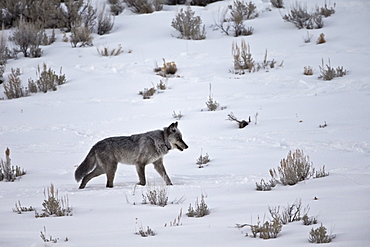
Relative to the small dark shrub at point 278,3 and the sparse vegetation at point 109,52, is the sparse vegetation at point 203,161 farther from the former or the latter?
the small dark shrub at point 278,3

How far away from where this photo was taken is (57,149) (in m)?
11.0

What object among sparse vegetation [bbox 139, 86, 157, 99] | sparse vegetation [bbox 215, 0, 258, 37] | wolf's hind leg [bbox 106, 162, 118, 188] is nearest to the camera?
wolf's hind leg [bbox 106, 162, 118, 188]

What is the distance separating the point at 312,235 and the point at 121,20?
19.5 metres

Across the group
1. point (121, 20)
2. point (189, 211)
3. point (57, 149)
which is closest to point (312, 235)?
point (189, 211)

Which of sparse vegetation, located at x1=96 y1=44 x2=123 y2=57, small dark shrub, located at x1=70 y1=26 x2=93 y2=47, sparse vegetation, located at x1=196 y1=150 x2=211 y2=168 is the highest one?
small dark shrub, located at x1=70 y1=26 x2=93 y2=47

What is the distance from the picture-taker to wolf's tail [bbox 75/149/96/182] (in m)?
7.91

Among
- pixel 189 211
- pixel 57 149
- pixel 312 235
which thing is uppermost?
pixel 312 235

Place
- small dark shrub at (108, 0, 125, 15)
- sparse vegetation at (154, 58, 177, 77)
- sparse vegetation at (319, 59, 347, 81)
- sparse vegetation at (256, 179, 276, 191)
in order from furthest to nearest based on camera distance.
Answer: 1. small dark shrub at (108, 0, 125, 15)
2. sparse vegetation at (154, 58, 177, 77)
3. sparse vegetation at (319, 59, 347, 81)
4. sparse vegetation at (256, 179, 276, 191)

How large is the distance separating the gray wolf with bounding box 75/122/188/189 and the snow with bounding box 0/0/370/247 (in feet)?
→ 1.01

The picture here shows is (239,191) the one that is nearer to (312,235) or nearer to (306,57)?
(312,235)

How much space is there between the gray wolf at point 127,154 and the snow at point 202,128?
0.31m

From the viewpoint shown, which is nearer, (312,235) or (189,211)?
(312,235)

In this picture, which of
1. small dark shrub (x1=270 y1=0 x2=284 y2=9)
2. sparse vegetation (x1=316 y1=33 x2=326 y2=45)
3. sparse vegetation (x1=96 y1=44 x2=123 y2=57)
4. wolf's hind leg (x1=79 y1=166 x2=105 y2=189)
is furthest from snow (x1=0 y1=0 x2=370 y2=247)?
small dark shrub (x1=270 y1=0 x2=284 y2=9)

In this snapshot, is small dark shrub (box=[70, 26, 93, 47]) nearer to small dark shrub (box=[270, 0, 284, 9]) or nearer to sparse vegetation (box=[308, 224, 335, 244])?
small dark shrub (box=[270, 0, 284, 9])
